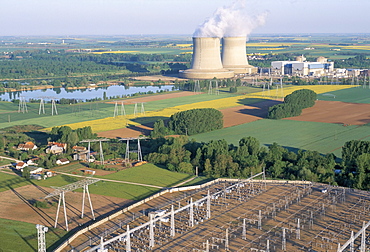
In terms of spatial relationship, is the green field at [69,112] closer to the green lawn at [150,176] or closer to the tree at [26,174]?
the tree at [26,174]

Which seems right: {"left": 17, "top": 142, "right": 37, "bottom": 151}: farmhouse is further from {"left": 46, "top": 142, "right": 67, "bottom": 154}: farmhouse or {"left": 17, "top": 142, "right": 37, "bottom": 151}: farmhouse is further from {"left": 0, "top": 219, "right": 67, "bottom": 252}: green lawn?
{"left": 0, "top": 219, "right": 67, "bottom": 252}: green lawn

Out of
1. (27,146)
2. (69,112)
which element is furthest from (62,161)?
(69,112)

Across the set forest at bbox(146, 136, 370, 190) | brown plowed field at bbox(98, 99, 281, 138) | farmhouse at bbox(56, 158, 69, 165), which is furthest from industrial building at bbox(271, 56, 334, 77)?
farmhouse at bbox(56, 158, 69, 165)

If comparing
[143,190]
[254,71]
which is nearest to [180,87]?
[254,71]

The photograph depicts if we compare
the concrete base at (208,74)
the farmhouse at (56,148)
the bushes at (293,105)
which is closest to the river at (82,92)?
the concrete base at (208,74)

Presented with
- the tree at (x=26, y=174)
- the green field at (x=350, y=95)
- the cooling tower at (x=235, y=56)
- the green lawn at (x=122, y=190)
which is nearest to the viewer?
the green lawn at (x=122, y=190)

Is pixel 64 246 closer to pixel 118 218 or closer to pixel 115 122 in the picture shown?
pixel 118 218

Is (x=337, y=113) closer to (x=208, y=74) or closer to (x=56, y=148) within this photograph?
(x=56, y=148)
